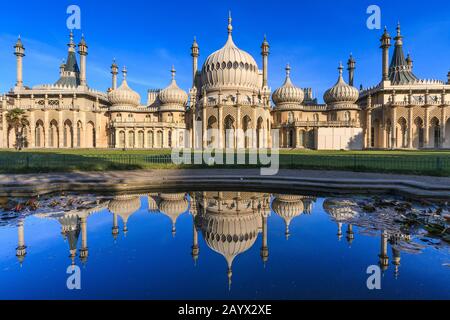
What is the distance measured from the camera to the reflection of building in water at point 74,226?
594 centimetres

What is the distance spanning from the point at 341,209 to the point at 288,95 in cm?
4480

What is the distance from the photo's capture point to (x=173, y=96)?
5284 centimetres

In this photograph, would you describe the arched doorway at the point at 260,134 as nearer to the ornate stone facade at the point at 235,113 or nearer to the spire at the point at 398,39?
the ornate stone facade at the point at 235,113

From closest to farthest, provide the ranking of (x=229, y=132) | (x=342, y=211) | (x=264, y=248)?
(x=264, y=248) → (x=342, y=211) → (x=229, y=132)

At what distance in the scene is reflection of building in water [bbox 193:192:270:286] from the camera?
6.18 meters

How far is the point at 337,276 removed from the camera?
15.7 feet

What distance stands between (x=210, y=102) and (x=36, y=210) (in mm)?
36467

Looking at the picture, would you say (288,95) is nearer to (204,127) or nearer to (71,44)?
(204,127)

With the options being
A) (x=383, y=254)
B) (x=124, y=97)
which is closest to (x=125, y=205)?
(x=383, y=254)

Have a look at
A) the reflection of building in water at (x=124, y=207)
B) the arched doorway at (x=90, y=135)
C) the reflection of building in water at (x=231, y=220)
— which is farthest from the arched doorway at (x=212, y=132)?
the reflection of building in water at (x=124, y=207)

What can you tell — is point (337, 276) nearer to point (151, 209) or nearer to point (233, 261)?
point (233, 261)

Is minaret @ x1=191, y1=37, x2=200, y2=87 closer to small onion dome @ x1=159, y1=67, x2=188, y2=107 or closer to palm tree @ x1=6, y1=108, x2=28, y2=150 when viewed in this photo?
small onion dome @ x1=159, y1=67, x2=188, y2=107

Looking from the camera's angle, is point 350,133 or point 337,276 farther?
point 350,133
